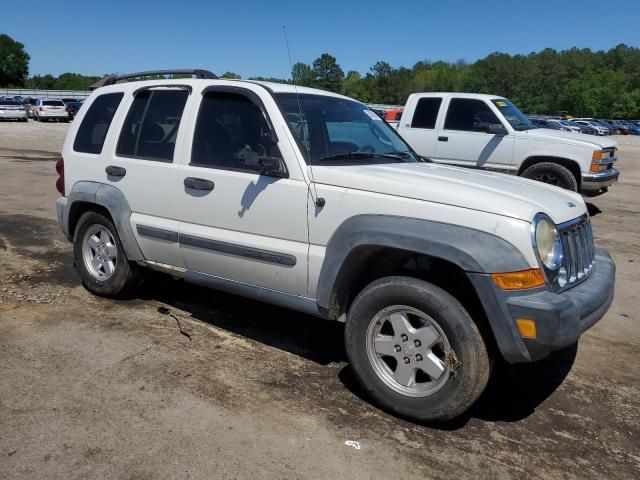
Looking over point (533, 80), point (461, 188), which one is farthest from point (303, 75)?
point (533, 80)

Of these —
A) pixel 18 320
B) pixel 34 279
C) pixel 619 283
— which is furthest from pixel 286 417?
pixel 619 283

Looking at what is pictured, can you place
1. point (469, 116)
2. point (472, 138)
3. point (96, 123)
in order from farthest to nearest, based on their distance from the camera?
point (469, 116), point (472, 138), point (96, 123)

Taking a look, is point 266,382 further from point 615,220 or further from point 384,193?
point 615,220

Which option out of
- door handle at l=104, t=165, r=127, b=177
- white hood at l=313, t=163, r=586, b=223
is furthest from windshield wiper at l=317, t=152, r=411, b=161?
door handle at l=104, t=165, r=127, b=177

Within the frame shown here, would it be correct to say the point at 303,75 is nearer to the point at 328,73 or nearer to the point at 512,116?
the point at 328,73

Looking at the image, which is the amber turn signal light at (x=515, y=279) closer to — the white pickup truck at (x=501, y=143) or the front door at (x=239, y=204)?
the front door at (x=239, y=204)

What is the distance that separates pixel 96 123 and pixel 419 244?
11.0 ft

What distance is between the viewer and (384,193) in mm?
3422

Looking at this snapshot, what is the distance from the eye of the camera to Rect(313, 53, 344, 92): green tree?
500 centimetres

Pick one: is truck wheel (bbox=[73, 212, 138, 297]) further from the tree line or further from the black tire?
the tree line

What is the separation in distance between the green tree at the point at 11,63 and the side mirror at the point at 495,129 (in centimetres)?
13783

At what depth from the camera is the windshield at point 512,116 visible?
10.3m

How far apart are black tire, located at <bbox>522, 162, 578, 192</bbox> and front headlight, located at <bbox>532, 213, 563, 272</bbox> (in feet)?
22.8

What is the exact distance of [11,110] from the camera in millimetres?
40250
